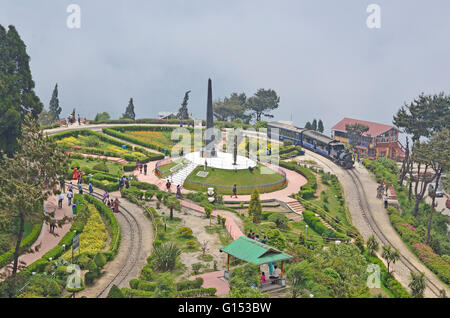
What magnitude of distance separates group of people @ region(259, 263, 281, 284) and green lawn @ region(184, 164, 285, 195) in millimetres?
25290

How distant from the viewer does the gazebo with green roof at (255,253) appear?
29.0m

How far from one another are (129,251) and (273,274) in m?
11.6

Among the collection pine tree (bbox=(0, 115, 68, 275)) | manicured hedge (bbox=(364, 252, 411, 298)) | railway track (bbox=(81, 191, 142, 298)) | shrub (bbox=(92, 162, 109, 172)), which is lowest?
manicured hedge (bbox=(364, 252, 411, 298))

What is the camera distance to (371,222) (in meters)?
52.5

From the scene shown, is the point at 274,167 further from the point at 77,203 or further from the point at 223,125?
the point at 223,125

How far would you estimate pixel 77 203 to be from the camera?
144ft

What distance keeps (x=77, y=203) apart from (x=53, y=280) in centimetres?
1553

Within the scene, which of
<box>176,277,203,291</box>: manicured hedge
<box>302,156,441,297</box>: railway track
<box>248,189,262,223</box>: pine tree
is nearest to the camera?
<box>176,277,203,291</box>: manicured hedge

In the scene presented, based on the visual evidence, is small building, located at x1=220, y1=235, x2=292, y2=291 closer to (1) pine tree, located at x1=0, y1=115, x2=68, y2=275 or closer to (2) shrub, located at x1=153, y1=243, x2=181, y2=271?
(2) shrub, located at x1=153, y1=243, x2=181, y2=271

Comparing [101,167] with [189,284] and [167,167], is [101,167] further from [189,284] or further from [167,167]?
[189,284]

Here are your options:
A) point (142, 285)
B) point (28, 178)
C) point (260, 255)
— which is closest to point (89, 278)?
point (142, 285)

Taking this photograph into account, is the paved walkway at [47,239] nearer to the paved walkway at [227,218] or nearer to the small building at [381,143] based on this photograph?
the paved walkway at [227,218]

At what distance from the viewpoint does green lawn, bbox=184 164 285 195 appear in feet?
186

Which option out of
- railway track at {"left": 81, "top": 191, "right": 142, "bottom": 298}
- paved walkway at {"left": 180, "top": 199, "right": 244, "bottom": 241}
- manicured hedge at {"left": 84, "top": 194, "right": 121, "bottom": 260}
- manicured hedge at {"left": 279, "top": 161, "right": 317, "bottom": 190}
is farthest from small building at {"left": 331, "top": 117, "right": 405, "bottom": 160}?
manicured hedge at {"left": 84, "top": 194, "right": 121, "bottom": 260}
